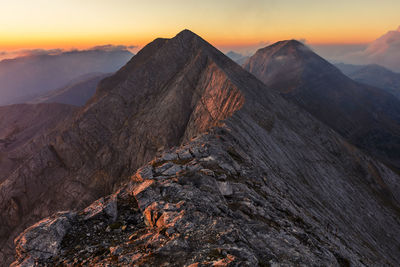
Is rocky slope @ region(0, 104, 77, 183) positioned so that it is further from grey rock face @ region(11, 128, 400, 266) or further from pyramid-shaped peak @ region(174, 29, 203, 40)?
grey rock face @ region(11, 128, 400, 266)

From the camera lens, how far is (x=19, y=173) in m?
73.1

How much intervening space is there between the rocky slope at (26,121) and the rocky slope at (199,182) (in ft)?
250

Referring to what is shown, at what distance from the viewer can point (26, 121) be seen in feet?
556

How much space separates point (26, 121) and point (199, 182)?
202 meters

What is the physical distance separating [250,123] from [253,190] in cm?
3137

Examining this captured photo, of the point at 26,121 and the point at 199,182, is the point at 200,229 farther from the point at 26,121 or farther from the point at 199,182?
the point at 26,121

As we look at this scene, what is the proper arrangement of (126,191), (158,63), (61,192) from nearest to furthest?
(126,191)
(61,192)
(158,63)

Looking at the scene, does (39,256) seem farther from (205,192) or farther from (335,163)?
(335,163)

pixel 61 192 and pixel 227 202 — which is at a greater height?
pixel 227 202

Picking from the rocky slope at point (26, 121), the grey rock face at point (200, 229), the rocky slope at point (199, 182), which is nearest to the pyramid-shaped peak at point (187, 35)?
the rocky slope at point (199, 182)

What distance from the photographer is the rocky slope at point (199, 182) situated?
46.2 ft

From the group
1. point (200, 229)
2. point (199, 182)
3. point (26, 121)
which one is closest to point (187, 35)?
point (199, 182)

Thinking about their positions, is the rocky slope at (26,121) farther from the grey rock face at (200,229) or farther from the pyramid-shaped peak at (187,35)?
the grey rock face at (200,229)

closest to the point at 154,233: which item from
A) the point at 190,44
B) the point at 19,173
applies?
the point at 19,173
